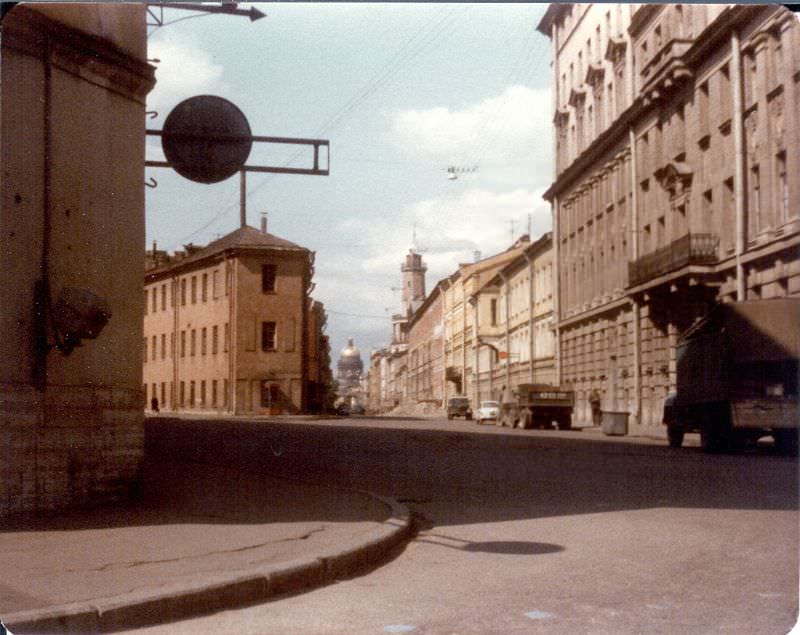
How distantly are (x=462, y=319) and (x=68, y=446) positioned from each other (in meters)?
73.7

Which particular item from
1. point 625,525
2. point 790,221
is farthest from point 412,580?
point 790,221

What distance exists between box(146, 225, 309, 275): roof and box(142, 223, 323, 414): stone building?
2cm

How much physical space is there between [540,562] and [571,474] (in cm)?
851

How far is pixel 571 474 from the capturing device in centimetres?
1631

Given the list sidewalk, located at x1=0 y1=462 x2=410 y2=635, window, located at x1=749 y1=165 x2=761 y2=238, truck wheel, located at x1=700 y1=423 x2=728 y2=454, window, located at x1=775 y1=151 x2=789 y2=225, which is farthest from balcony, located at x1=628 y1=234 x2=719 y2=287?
sidewalk, located at x1=0 y1=462 x2=410 y2=635

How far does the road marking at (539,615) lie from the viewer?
598 centimetres

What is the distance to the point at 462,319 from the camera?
83188mm

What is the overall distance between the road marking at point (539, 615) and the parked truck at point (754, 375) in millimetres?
16477

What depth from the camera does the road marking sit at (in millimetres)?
5980

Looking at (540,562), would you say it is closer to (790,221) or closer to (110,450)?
(110,450)

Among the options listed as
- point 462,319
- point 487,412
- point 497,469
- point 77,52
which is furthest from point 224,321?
point 462,319

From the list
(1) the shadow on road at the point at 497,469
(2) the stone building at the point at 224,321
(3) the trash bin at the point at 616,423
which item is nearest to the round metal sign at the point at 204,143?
(2) the stone building at the point at 224,321

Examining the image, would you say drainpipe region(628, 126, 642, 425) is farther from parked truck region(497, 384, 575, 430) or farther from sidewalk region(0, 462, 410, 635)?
sidewalk region(0, 462, 410, 635)

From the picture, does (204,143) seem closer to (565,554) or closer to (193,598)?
(565,554)
